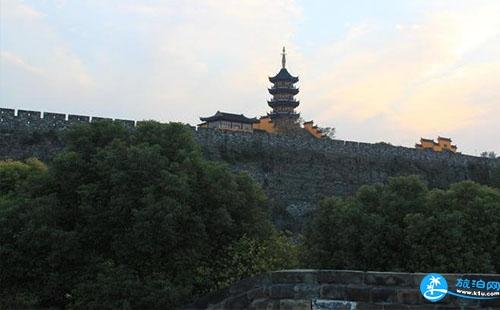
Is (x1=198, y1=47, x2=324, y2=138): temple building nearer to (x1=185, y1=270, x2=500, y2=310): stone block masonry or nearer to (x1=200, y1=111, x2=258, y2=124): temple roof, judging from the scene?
(x1=200, y1=111, x2=258, y2=124): temple roof

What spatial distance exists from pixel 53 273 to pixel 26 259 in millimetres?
502

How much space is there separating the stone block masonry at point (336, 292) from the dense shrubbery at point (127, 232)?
2.81 m

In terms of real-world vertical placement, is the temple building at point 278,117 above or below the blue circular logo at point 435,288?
above

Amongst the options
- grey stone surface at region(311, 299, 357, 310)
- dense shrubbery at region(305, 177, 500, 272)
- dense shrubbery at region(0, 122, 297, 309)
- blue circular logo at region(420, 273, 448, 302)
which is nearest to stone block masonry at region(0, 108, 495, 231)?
dense shrubbery at region(0, 122, 297, 309)

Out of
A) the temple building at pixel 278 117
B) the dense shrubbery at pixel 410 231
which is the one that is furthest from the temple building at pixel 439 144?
the dense shrubbery at pixel 410 231

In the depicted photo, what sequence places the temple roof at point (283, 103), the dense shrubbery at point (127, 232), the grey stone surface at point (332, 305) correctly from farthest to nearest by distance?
the temple roof at point (283, 103)
the dense shrubbery at point (127, 232)
the grey stone surface at point (332, 305)

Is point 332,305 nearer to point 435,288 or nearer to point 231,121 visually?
point 435,288

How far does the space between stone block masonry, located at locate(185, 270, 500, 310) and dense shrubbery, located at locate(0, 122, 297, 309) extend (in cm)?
281

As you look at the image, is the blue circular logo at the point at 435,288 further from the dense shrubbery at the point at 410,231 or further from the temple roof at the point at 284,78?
the temple roof at the point at 284,78

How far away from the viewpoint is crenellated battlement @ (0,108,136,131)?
19.7m

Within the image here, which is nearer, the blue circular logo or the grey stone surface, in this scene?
the blue circular logo

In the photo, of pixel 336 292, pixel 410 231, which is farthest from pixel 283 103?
pixel 336 292

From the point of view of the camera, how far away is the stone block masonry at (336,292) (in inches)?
230

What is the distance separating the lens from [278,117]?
44031mm
